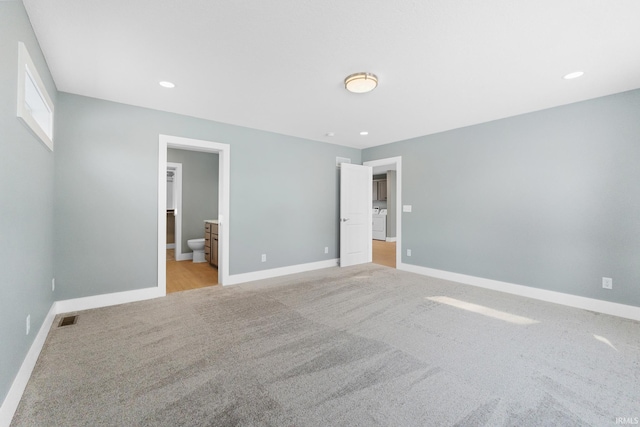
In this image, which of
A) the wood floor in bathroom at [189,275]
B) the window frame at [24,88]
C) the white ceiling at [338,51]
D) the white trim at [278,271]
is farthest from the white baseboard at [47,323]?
the white ceiling at [338,51]

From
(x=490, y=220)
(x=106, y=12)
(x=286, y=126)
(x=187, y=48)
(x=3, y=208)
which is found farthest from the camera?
(x=286, y=126)

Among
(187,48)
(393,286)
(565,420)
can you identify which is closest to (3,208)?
(187,48)

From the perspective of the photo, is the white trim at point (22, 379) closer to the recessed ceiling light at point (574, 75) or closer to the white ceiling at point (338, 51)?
the white ceiling at point (338, 51)

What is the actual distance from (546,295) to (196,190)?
6796 millimetres

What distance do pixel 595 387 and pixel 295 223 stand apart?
400cm

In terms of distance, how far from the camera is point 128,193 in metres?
3.35

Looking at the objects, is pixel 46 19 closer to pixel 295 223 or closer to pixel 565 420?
pixel 295 223

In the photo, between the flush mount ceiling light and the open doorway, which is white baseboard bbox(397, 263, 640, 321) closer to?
the flush mount ceiling light

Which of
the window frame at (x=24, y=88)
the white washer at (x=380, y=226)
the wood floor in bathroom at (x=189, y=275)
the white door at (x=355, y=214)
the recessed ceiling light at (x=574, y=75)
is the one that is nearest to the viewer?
the window frame at (x=24, y=88)

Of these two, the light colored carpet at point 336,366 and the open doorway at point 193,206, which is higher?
the open doorway at point 193,206

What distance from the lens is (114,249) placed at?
3.28m

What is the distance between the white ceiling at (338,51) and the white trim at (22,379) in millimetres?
2353

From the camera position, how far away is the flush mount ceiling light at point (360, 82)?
2.53m

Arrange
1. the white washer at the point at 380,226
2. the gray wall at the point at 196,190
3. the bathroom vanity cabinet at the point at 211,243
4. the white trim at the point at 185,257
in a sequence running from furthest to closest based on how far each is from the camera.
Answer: the white washer at the point at 380,226, the gray wall at the point at 196,190, the white trim at the point at 185,257, the bathroom vanity cabinet at the point at 211,243
